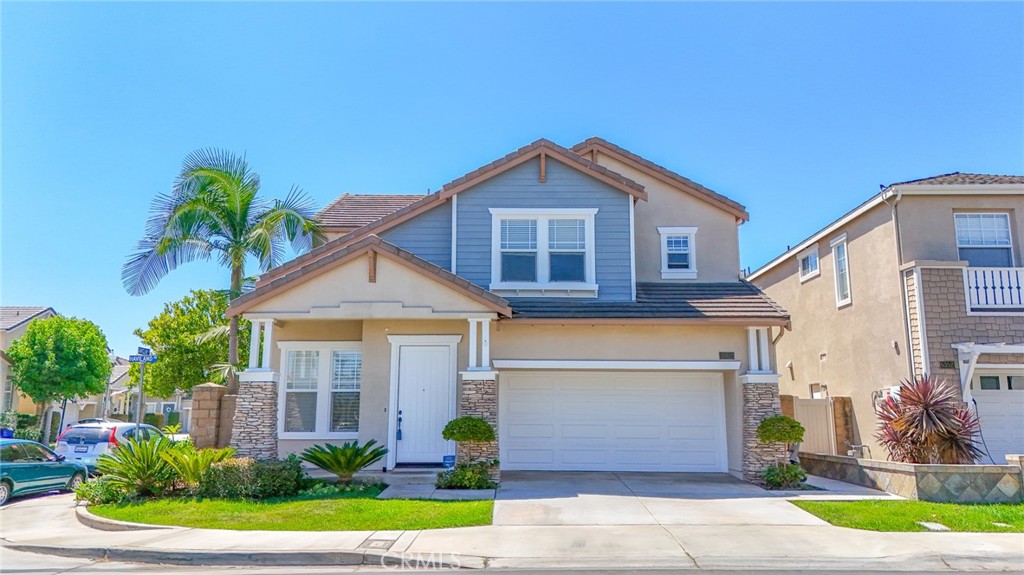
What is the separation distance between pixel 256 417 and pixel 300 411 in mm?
1857

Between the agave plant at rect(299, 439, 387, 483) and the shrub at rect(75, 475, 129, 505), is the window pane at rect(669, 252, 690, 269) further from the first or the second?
the shrub at rect(75, 475, 129, 505)

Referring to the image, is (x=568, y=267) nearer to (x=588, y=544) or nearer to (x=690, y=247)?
(x=690, y=247)

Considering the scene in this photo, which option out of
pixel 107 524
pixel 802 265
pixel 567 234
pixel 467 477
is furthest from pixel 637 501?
pixel 802 265

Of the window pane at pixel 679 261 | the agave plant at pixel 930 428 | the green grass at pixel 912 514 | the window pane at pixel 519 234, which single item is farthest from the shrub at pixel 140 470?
the agave plant at pixel 930 428

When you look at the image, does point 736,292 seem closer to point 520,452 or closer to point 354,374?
point 520,452

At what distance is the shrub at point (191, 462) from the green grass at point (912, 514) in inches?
377

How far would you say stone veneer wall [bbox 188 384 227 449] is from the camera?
1410 cm

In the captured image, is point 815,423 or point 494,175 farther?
point 815,423

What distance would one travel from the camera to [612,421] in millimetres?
14695

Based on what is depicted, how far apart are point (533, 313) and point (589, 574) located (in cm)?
727

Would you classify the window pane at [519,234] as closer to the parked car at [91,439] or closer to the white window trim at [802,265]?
the white window trim at [802,265]

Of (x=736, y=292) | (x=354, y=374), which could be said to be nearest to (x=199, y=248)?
(x=354, y=374)

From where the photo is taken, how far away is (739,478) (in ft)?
44.8

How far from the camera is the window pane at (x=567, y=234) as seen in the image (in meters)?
15.1
